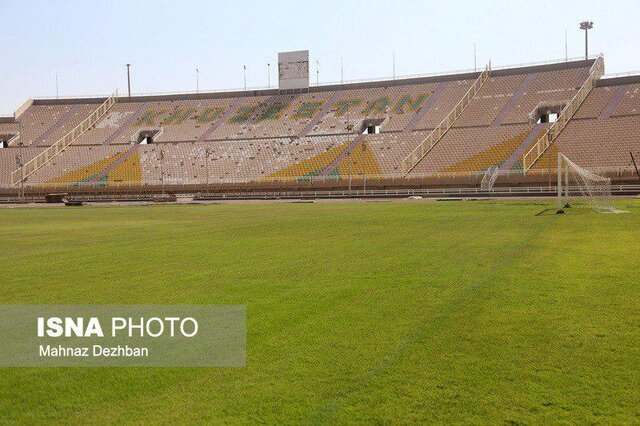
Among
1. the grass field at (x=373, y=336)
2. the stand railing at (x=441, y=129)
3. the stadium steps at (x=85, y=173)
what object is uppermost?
the stand railing at (x=441, y=129)

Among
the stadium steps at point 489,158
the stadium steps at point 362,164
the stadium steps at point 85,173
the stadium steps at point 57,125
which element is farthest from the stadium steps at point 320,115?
the stadium steps at point 57,125

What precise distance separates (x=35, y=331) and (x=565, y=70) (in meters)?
69.7

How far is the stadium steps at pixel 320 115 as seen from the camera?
2753 inches

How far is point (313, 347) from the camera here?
4875 millimetres

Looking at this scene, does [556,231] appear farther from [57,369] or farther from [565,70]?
[565,70]

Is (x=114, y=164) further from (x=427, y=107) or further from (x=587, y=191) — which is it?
(x=587, y=191)

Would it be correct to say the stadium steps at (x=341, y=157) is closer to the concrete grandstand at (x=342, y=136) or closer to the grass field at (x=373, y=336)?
the concrete grandstand at (x=342, y=136)

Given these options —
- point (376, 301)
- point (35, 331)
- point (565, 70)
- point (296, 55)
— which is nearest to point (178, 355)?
point (35, 331)

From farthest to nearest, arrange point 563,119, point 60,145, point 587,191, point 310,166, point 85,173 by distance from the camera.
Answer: point 60,145 < point 85,173 < point 310,166 < point 563,119 < point 587,191

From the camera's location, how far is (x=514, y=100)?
209 ft

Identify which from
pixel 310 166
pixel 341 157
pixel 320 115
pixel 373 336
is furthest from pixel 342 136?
pixel 373 336

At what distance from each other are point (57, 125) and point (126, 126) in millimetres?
10454

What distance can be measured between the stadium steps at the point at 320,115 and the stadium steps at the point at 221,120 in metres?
12.1

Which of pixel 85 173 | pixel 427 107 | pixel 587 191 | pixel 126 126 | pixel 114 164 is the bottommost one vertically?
Result: pixel 587 191
